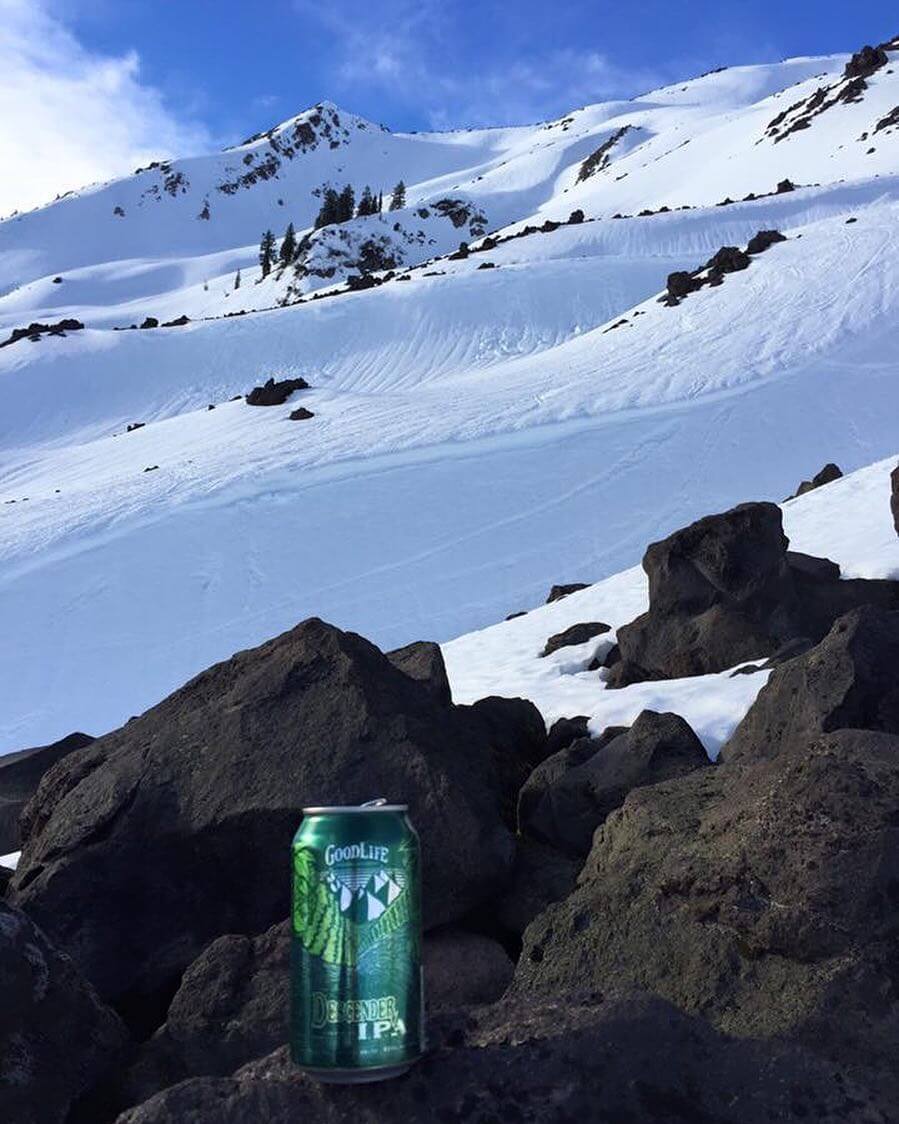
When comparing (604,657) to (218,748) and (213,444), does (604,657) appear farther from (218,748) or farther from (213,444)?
(213,444)

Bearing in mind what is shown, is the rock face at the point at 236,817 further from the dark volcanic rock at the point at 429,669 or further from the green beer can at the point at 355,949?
the green beer can at the point at 355,949

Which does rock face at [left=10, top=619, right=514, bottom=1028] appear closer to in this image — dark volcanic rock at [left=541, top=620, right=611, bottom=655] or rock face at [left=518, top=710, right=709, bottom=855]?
rock face at [left=518, top=710, right=709, bottom=855]

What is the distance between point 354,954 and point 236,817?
112 inches

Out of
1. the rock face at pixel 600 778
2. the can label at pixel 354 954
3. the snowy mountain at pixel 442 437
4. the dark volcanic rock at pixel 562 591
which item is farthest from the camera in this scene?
the snowy mountain at pixel 442 437

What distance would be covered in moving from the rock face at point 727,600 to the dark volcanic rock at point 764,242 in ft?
89.5

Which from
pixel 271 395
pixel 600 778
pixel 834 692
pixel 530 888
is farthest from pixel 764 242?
pixel 530 888

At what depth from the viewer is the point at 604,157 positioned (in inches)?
3952

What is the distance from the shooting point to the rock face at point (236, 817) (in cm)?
485

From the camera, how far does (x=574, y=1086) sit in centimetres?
237

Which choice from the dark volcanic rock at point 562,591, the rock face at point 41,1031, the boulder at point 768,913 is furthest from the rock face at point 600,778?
the dark volcanic rock at point 562,591

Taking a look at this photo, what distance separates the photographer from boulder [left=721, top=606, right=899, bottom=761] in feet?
16.4

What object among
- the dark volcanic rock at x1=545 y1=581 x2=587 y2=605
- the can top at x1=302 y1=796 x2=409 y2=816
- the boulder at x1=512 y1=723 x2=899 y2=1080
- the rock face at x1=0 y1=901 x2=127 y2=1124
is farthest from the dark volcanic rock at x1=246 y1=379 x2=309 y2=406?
the can top at x1=302 y1=796 x2=409 y2=816

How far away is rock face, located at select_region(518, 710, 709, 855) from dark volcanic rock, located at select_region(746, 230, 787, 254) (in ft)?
102

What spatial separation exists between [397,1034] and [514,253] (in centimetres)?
4696
